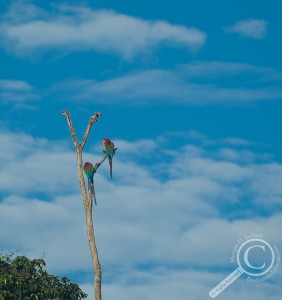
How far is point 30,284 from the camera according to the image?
43.6m

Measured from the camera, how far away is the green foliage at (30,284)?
4294cm

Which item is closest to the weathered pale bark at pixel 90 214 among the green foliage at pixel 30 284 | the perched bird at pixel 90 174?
the perched bird at pixel 90 174

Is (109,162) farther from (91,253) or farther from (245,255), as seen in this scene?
(245,255)

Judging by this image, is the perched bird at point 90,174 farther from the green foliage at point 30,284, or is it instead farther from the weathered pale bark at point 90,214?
the green foliage at point 30,284

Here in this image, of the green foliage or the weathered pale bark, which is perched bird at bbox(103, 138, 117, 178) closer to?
the weathered pale bark

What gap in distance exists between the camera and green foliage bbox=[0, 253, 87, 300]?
42.9 metres

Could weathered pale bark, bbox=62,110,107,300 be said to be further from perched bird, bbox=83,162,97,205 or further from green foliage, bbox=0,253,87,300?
green foliage, bbox=0,253,87,300

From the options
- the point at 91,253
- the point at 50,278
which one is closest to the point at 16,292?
the point at 50,278

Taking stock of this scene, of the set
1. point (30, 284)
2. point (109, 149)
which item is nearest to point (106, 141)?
point (109, 149)

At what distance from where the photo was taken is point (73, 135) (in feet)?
120

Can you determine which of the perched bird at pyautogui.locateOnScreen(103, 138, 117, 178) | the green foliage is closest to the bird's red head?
the perched bird at pyautogui.locateOnScreen(103, 138, 117, 178)

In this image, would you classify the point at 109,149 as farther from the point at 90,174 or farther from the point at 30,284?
the point at 30,284

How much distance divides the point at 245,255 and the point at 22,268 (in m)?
10.2

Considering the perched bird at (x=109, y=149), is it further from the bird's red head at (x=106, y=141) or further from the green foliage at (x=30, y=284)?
the green foliage at (x=30, y=284)
